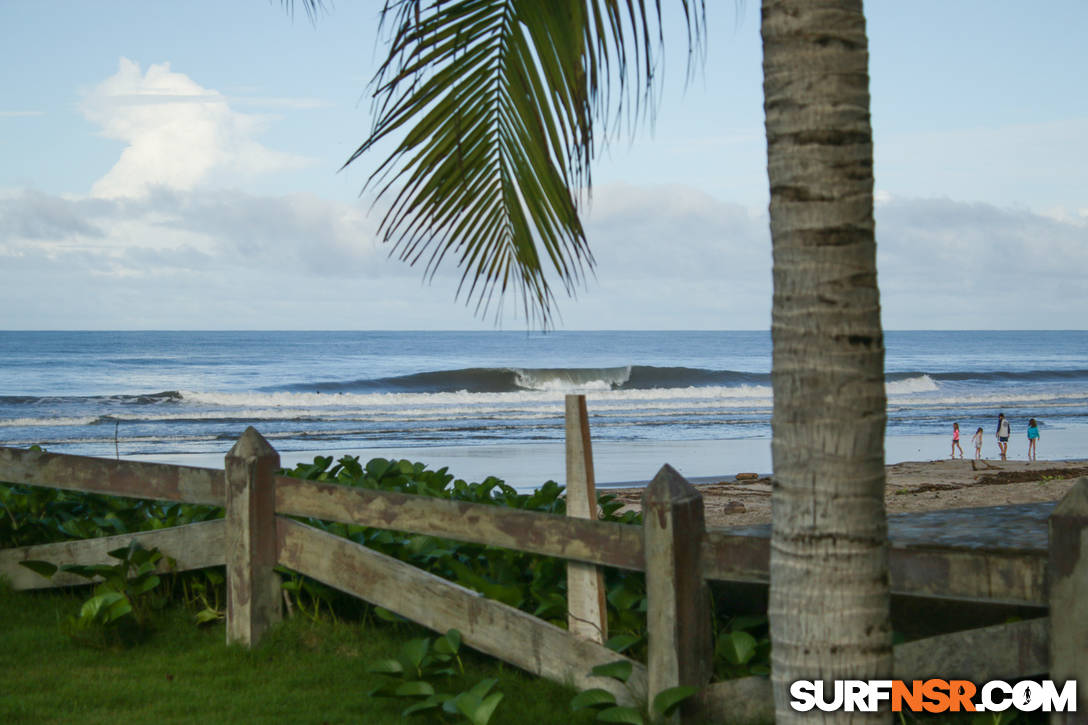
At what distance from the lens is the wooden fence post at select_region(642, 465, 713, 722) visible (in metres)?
3.29

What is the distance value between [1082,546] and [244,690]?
10.9 feet

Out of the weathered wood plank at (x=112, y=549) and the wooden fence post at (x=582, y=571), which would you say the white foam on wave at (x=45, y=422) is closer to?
the weathered wood plank at (x=112, y=549)

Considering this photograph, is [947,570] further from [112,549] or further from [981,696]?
[112,549]

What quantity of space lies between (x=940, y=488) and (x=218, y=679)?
438 inches

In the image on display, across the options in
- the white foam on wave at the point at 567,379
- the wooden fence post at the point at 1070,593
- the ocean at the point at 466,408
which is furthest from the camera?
the white foam on wave at the point at 567,379

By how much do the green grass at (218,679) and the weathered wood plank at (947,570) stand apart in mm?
933

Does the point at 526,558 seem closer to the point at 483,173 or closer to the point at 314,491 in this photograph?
the point at 314,491

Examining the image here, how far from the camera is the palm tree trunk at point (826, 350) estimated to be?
6.40 ft

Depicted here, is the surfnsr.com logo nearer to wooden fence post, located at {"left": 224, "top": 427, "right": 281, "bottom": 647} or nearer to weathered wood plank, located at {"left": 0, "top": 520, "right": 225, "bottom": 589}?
wooden fence post, located at {"left": 224, "top": 427, "right": 281, "bottom": 647}

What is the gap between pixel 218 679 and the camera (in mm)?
4195

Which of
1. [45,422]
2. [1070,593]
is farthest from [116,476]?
[45,422]

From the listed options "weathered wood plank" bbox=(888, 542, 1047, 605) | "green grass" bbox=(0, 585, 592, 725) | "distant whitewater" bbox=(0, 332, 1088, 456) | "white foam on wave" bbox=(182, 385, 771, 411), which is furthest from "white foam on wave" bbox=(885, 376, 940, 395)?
"weathered wood plank" bbox=(888, 542, 1047, 605)

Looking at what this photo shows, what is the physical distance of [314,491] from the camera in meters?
4.32

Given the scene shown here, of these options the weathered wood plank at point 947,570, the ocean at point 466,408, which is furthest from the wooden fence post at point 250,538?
the ocean at point 466,408
